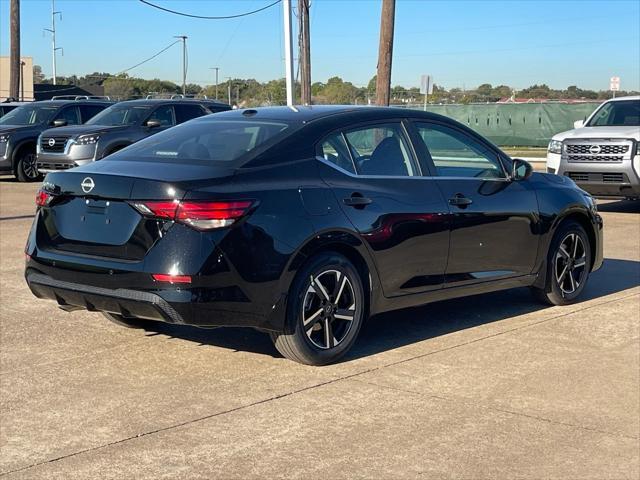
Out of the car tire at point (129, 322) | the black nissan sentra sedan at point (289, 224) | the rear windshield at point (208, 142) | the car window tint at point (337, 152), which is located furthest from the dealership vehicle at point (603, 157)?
the car tire at point (129, 322)

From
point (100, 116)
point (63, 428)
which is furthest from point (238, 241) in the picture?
point (100, 116)

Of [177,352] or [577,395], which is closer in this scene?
[577,395]

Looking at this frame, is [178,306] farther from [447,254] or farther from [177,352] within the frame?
[447,254]

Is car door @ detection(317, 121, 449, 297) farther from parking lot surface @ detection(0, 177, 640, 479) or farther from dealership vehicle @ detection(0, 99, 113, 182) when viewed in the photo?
dealership vehicle @ detection(0, 99, 113, 182)

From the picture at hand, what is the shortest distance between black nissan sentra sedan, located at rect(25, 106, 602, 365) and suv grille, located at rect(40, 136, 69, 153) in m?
11.7

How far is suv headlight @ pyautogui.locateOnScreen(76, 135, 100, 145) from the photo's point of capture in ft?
55.1

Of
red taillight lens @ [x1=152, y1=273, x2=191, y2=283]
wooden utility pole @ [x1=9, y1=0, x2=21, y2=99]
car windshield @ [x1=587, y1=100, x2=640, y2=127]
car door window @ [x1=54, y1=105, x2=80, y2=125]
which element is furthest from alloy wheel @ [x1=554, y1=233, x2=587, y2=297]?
wooden utility pole @ [x1=9, y1=0, x2=21, y2=99]

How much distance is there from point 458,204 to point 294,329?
1745 mm

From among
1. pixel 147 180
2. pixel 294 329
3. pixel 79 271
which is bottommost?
pixel 294 329

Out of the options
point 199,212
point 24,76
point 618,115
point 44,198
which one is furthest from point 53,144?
point 24,76

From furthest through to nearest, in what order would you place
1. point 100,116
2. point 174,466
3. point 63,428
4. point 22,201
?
point 100,116
point 22,201
point 63,428
point 174,466

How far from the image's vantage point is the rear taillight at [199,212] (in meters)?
4.97

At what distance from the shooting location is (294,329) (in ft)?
17.6

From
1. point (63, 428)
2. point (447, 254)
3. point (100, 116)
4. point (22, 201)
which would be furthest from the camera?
point (100, 116)
